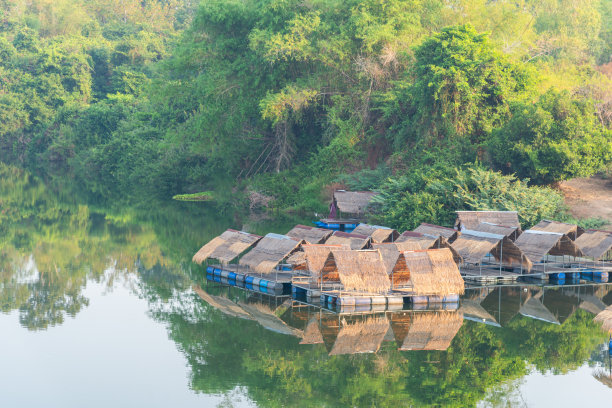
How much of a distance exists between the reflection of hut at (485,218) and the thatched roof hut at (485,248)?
1.67 m

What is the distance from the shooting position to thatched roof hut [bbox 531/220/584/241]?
27742 mm

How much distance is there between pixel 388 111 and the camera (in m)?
42.3

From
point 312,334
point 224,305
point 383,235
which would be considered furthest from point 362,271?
point 383,235

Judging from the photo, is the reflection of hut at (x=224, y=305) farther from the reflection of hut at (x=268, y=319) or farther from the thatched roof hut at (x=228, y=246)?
the thatched roof hut at (x=228, y=246)

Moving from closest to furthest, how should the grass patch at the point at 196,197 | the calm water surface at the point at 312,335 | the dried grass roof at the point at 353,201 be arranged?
1. the calm water surface at the point at 312,335
2. the dried grass roof at the point at 353,201
3. the grass patch at the point at 196,197

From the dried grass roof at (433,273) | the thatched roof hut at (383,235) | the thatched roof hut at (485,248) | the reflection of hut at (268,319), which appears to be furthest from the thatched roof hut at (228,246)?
the thatched roof hut at (485,248)

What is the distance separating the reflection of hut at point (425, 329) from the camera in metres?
20.3

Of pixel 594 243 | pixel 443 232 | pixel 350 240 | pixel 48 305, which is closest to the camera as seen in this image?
pixel 48 305

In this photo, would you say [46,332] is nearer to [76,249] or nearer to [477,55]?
[76,249]

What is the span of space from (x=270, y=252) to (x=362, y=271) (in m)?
3.98

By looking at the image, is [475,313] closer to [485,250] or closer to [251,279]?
[485,250]

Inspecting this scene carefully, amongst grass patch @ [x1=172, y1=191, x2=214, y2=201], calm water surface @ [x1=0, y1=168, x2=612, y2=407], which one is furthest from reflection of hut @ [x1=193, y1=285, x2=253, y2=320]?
grass patch @ [x1=172, y1=191, x2=214, y2=201]

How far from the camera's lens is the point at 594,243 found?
27391mm

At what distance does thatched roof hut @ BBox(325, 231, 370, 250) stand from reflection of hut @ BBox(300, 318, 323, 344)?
459cm
